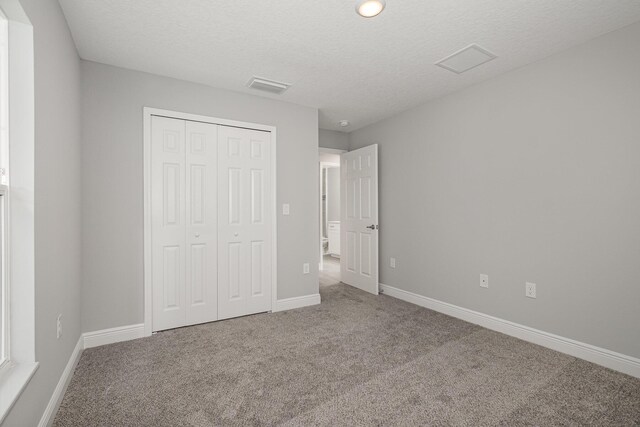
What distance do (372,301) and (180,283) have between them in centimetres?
224

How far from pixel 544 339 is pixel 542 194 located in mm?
1216

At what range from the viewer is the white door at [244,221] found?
3.20 metres

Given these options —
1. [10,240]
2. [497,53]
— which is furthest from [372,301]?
[10,240]

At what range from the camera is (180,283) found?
2971 mm

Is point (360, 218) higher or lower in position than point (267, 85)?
lower

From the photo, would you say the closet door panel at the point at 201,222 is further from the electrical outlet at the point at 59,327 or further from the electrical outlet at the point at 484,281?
the electrical outlet at the point at 484,281

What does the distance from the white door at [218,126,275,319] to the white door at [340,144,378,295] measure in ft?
4.88

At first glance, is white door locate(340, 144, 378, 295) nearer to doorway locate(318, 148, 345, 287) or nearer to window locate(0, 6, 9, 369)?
doorway locate(318, 148, 345, 287)

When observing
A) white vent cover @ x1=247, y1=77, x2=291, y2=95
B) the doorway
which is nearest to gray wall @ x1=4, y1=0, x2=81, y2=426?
white vent cover @ x1=247, y1=77, x2=291, y2=95

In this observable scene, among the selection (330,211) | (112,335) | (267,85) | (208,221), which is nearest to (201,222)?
(208,221)

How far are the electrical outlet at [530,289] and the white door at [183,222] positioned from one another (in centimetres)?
294

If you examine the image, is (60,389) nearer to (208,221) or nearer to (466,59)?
(208,221)

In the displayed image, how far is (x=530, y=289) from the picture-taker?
2684 mm

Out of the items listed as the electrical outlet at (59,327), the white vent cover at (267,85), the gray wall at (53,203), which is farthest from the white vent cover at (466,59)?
the electrical outlet at (59,327)
